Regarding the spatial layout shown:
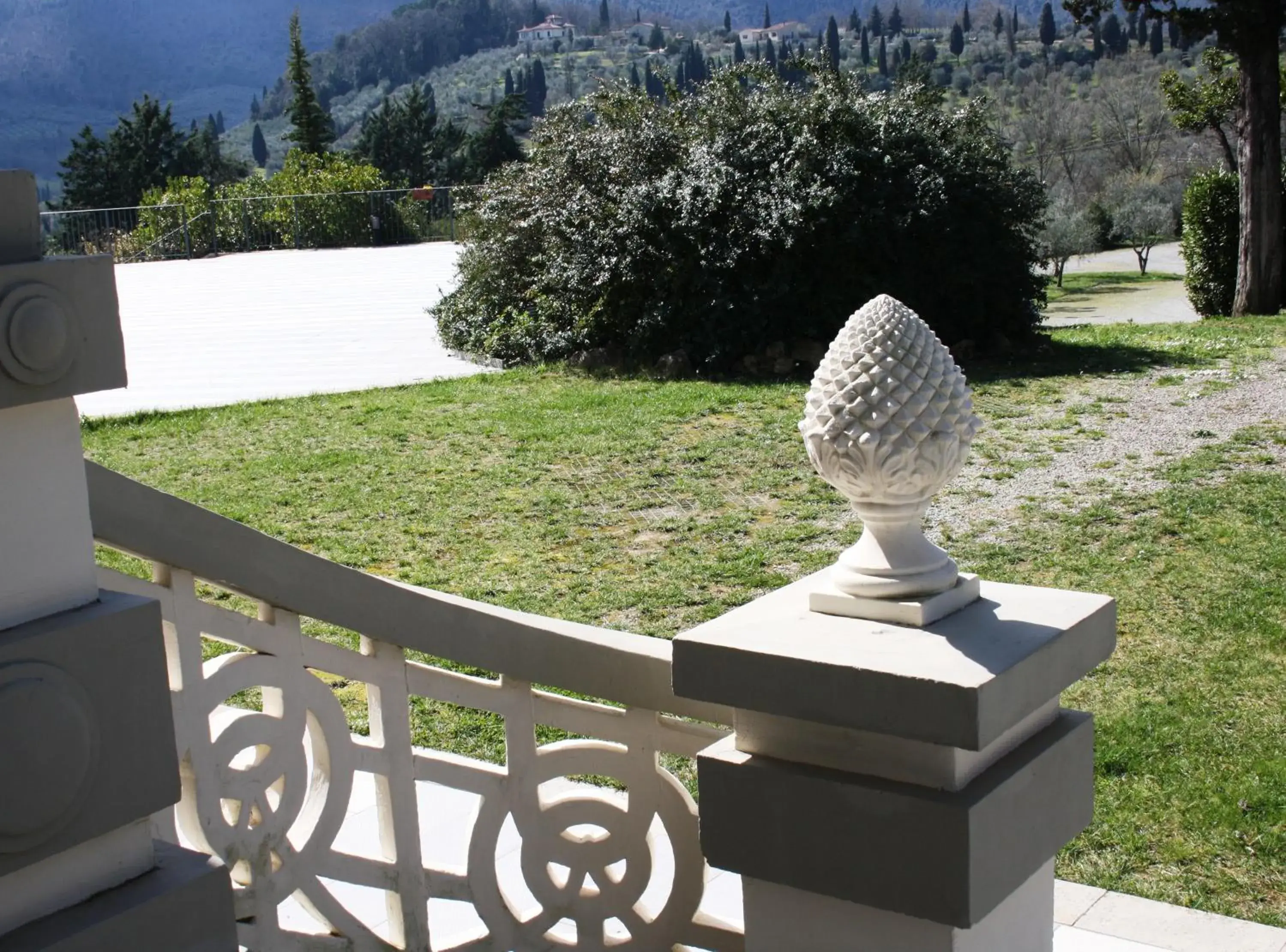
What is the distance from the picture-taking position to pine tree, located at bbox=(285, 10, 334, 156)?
42094 mm

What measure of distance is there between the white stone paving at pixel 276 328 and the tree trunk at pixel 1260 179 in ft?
34.0

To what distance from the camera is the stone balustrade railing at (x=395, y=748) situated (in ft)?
6.91

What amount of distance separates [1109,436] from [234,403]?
24.8 feet

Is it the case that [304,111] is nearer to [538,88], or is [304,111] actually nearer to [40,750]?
[40,750]

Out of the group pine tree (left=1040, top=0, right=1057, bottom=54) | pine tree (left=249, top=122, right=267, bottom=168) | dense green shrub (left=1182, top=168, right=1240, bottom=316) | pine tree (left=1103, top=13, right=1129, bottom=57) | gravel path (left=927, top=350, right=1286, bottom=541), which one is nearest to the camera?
gravel path (left=927, top=350, right=1286, bottom=541)

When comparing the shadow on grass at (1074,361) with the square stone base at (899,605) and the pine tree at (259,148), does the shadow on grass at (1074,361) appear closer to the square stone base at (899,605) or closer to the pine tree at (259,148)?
the square stone base at (899,605)

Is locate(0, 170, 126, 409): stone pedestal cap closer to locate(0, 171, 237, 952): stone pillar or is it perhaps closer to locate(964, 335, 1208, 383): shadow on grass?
locate(0, 171, 237, 952): stone pillar

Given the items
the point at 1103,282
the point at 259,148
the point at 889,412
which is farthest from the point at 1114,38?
the point at 889,412

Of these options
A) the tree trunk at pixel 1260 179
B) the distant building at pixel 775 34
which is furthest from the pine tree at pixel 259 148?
the tree trunk at pixel 1260 179

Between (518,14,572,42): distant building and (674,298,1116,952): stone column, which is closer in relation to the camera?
(674,298,1116,952): stone column

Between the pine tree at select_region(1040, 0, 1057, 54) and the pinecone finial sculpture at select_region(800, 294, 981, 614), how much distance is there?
92379 millimetres

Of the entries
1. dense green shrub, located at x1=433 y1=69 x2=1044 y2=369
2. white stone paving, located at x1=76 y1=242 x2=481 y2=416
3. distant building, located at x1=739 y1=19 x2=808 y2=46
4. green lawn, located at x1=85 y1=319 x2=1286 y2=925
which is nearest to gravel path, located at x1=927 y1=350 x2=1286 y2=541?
green lawn, located at x1=85 y1=319 x2=1286 y2=925

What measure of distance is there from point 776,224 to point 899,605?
34.6ft

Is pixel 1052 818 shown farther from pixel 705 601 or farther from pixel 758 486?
pixel 758 486
